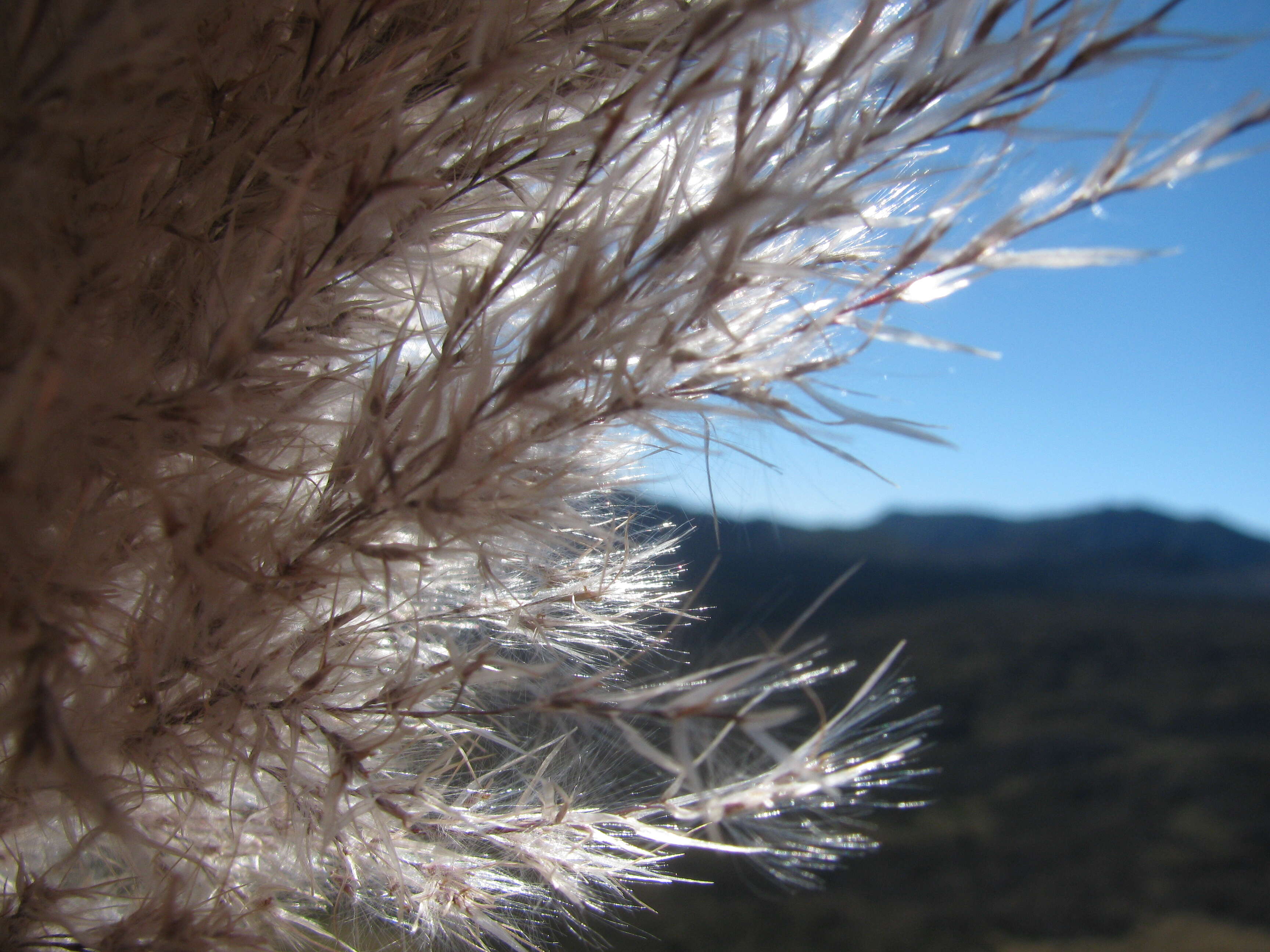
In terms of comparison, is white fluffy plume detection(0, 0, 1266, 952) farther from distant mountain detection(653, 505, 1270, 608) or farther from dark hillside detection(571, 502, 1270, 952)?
distant mountain detection(653, 505, 1270, 608)

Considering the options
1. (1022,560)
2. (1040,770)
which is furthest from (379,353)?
(1022,560)

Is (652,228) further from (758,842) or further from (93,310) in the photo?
(758,842)

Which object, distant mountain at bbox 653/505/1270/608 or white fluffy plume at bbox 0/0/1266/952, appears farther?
distant mountain at bbox 653/505/1270/608

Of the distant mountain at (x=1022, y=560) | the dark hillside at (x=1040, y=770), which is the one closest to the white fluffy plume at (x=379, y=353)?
the dark hillside at (x=1040, y=770)

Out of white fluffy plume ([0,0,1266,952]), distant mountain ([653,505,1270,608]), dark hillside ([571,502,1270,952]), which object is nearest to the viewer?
white fluffy plume ([0,0,1266,952])

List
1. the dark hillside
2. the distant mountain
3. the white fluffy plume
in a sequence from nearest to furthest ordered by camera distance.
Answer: the white fluffy plume < the dark hillside < the distant mountain

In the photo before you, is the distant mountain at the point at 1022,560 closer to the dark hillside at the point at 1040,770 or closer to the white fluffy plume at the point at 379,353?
the dark hillside at the point at 1040,770

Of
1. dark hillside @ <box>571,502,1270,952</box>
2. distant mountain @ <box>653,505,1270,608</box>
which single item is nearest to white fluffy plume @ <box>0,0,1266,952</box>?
dark hillside @ <box>571,502,1270,952</box>
